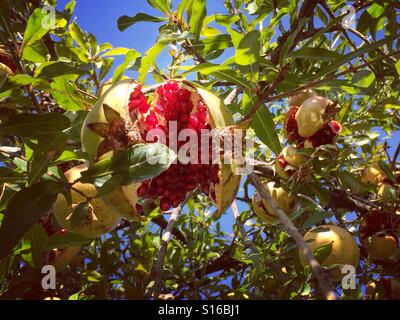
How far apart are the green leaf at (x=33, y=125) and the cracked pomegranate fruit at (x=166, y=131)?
15 cm

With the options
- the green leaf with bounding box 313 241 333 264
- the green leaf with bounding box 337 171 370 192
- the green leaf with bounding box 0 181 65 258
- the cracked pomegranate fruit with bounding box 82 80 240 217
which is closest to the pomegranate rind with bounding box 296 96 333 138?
the green leaf with bounding box 337 171 370 192

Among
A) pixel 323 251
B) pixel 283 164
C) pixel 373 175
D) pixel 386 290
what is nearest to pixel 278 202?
pixel 283 164

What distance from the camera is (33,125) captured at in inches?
47.3

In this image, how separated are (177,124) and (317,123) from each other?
0.94 meters

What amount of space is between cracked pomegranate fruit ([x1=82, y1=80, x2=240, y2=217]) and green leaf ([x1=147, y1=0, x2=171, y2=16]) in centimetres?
50

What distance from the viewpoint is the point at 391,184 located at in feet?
7.89

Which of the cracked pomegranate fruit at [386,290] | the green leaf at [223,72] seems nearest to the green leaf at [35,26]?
the green leaf at [223,72]

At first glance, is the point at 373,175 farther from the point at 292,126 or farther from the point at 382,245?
the point at 292,126

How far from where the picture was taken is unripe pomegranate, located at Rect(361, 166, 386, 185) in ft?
8.26

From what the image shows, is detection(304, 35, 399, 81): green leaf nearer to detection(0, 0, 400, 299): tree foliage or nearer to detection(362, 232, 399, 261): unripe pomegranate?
detection(0, 0, 400, 299): tree foliage
